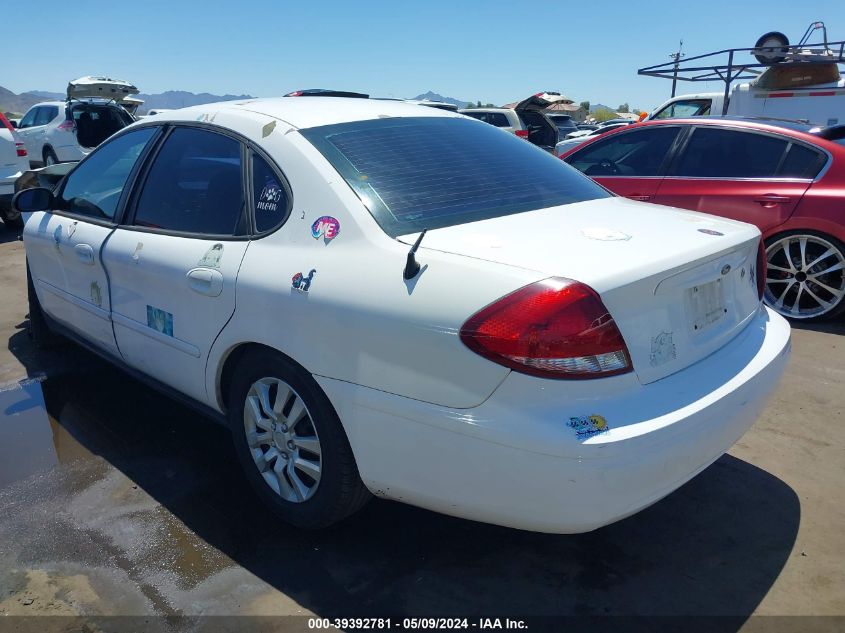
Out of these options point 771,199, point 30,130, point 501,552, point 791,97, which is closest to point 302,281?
point 501,552

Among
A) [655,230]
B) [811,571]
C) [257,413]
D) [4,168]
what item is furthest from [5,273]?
[811,571]

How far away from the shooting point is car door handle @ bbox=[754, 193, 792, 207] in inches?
208

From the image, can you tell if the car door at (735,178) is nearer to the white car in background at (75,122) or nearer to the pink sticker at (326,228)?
the pink sticker at (326,228)

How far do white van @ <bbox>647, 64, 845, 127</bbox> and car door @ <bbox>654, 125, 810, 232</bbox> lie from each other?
5.23m

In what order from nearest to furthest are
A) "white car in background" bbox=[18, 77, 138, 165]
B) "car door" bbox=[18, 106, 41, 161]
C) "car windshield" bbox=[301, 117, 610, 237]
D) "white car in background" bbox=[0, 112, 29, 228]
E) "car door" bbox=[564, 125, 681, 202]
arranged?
1. "car windshield" bbox=[301, 117, 610, 237]
2. "car door" bbox=[564, 125, 681, 202]
3. "white car in background" bbox=[0, 112, 29, 228]
4. "white car in background" bbox=[18, 77, 138, 165]
5. "car door" bbox=[18, 106, 41, 161]

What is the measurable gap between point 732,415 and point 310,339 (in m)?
1.45

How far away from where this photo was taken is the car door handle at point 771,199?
528 cm

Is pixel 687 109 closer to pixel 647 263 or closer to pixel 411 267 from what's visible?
pixel 647 263

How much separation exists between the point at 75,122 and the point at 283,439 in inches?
608

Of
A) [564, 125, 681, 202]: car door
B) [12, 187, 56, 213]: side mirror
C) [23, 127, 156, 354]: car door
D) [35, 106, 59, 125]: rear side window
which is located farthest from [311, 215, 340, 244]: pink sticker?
[35, 106, 59, 125]: rear side window

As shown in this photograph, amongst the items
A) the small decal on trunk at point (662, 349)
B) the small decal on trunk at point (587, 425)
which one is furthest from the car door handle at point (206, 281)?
the small decal on trunk at point (662, 349)

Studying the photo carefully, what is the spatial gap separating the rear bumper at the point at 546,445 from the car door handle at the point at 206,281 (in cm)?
72

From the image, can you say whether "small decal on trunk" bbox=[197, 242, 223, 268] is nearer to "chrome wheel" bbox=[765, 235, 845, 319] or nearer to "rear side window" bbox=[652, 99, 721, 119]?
"chrome wheel" bbox=[765, 235, 845, 319]

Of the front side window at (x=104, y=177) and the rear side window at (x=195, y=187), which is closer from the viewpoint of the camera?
the rear side window at (x=195, y=187)
